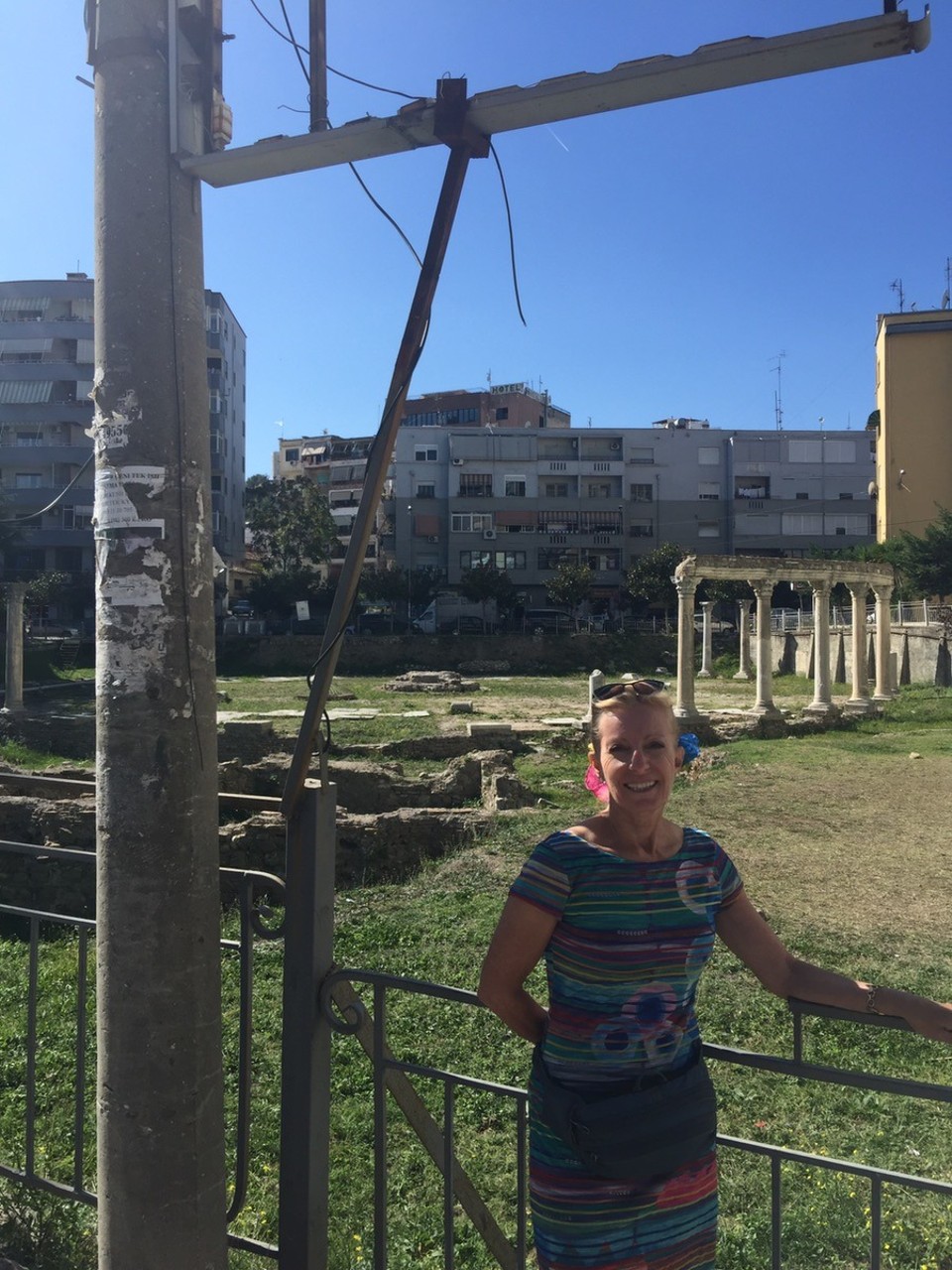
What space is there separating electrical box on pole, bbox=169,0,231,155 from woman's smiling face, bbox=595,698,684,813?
1627mm

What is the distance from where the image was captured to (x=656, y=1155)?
2.01 metres

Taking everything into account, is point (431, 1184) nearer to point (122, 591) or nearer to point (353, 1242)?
point (353, 1242)

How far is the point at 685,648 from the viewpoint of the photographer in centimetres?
2280

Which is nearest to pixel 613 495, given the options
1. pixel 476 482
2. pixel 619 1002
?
pixel 476 482

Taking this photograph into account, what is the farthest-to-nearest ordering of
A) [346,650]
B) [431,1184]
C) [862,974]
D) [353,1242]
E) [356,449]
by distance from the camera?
[356,449]
[346,650]
[862,974]
[431,1184]
[353,1242]

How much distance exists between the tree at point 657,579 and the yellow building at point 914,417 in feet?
38.5

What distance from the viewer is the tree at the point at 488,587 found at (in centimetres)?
5338

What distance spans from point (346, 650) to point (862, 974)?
132ft

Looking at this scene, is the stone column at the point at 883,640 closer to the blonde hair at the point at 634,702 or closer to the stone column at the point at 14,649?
the stone column at the point at 14,649

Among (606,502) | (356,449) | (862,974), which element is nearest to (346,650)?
(606,502)

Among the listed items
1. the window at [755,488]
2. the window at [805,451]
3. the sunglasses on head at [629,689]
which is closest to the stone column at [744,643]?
the window at [755,488]

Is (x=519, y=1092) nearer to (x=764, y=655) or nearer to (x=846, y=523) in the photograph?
(x=764, y=655)

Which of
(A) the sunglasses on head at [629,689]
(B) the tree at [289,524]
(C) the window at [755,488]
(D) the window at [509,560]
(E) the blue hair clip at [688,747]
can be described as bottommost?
(E) the blue hair clip at [688,747]

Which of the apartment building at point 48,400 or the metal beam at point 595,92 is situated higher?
the apartment building at point 48,400
